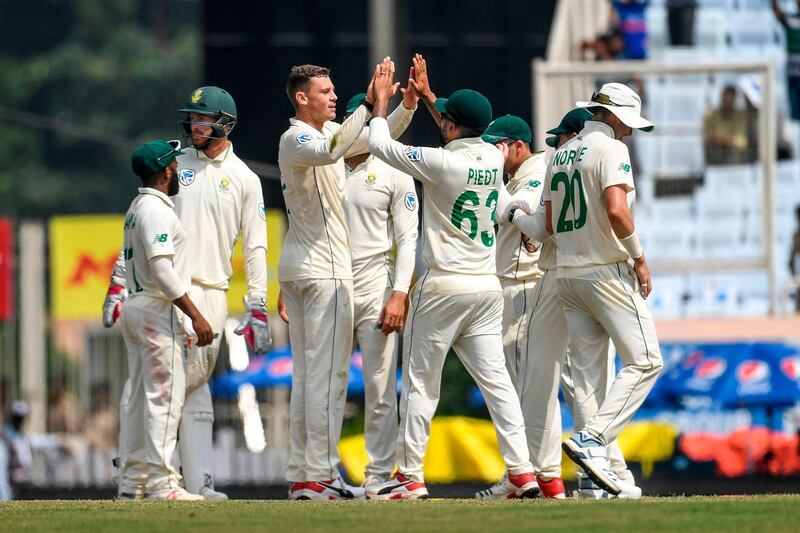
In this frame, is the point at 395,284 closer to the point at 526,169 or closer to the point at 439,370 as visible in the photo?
the point at 439,370

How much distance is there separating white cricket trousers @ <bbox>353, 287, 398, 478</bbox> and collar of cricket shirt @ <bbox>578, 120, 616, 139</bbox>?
1456 mm

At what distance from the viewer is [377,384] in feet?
34.2

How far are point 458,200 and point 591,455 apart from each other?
1520 mm

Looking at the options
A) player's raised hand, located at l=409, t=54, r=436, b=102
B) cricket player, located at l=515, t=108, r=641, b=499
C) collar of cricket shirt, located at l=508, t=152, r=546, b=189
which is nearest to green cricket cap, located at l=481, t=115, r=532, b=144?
collar of cricket shirt, located at l=508, t=152, r=546, b=189

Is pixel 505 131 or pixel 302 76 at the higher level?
pixel 302 76

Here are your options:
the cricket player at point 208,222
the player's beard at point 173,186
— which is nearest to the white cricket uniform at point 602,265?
the cricket player at point 208,222

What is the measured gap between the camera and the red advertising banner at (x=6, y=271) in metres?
22.8

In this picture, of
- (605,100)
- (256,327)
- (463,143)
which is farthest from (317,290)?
(605,100)

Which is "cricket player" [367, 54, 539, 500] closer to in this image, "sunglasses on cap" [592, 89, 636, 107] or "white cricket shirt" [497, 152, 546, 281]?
"sunglasses on cap" [592, 89, 636, 107]

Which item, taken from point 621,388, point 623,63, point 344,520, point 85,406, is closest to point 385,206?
point 621,388

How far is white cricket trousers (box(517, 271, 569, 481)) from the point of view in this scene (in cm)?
1045

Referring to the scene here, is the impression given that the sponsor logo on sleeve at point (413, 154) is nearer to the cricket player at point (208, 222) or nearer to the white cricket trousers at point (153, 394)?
the cricket player at point (208, 222)

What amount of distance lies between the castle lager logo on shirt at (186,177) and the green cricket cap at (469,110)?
155 centimetres


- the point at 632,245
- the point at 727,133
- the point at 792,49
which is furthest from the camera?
the point at 792,49
